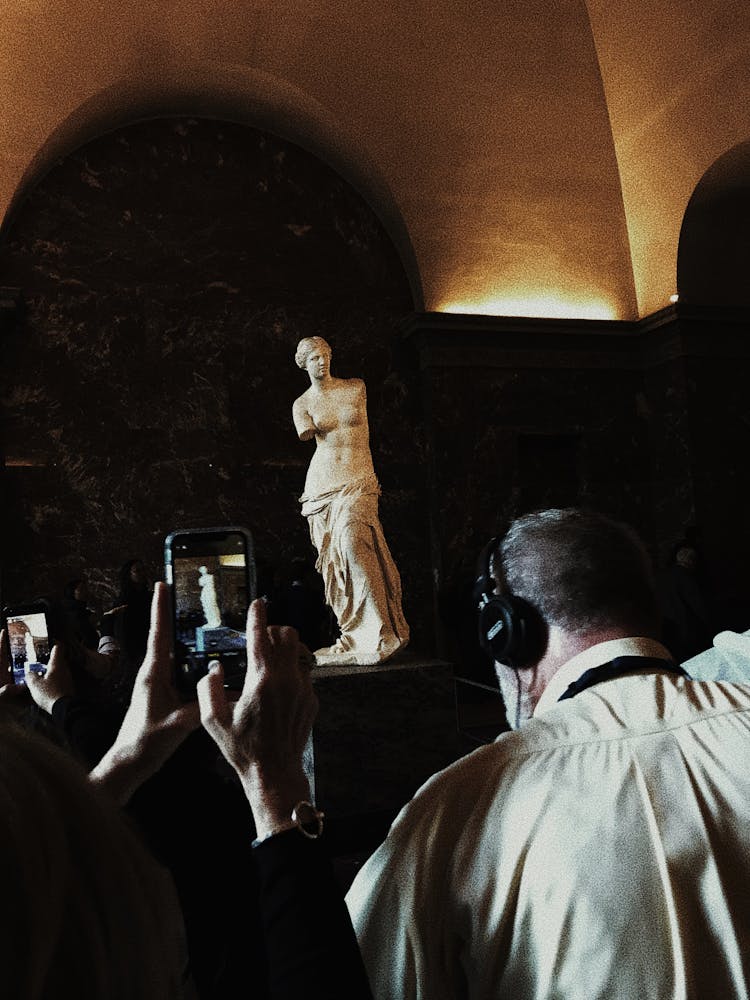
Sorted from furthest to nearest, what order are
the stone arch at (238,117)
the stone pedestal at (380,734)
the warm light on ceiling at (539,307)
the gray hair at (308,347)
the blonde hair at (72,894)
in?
the warm light on ceiling at (539,307)
the stone arch at (238,117)
the gray hair at (308,347)
the stone pedestal at (380,734)
the blonde hair at (72,894)

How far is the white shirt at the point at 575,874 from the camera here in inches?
43.3

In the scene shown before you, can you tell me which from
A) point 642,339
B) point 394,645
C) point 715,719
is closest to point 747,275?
point 642,339

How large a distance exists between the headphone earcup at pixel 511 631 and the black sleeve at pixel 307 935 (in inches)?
22.1

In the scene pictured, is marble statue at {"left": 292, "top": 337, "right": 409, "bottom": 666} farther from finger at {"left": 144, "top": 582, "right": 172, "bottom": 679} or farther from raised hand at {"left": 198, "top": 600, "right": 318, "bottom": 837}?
raised hand at {"left": 198, "top": 600, "right": 318, "bottom": 837}

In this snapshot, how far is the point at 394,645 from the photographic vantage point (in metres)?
6.34

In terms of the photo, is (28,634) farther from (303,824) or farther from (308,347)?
(308,347)

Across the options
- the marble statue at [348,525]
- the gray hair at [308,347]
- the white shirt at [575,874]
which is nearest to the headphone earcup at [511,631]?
the white shirt at [575,874]

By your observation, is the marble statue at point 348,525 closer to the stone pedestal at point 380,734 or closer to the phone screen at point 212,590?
the stone pedestal at point 380,734

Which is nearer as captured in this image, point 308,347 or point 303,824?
point 303,824

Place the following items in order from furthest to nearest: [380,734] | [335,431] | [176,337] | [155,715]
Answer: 1. [176,337]
2. [335,431]
3. [380,734]
4. [155,715]

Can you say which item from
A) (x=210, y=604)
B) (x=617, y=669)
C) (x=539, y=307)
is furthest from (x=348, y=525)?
(x=539, y=307)

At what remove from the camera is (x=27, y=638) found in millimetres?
3406

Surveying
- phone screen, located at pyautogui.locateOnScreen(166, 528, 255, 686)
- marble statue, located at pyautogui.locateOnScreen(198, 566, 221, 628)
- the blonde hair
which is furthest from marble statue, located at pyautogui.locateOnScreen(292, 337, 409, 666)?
the blonde hair

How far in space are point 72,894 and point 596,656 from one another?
39.0 inches
